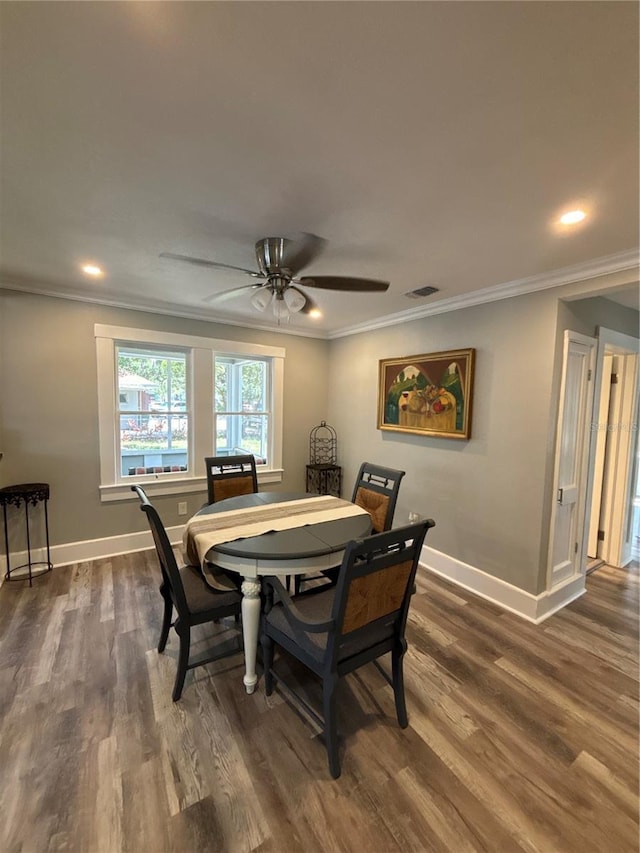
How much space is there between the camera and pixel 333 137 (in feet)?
4.15

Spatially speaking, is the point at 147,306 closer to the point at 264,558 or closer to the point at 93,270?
the point at 93,270

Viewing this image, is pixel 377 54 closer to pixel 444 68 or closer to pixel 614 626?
pixel 444 68

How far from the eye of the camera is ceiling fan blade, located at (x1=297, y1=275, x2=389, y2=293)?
197 centimetres

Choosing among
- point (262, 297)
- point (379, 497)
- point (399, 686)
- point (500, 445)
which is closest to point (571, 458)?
point (500, 445)

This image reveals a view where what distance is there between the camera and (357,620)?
58.2 inches

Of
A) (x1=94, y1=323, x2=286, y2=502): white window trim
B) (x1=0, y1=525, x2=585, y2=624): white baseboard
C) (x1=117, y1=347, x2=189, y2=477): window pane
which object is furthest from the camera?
(x1=117, y1=347, x2=189, y2=477): window pane

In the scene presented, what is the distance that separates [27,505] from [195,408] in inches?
65.4

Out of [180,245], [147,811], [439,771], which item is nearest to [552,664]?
[439,771]

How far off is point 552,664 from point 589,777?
73 cm

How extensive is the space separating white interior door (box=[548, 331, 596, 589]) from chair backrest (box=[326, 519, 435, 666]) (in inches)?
67.5

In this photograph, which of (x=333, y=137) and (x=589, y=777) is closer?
(x=333, y=137)

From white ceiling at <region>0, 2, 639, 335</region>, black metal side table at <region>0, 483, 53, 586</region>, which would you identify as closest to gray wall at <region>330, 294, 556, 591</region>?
white ceiling at <region>0, 2, 639, 335</region>

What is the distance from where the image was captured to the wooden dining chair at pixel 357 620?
4.60ft

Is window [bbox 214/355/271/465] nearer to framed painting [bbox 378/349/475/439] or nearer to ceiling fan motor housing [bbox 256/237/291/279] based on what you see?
framed painting [bbox 378/349/475/439]
